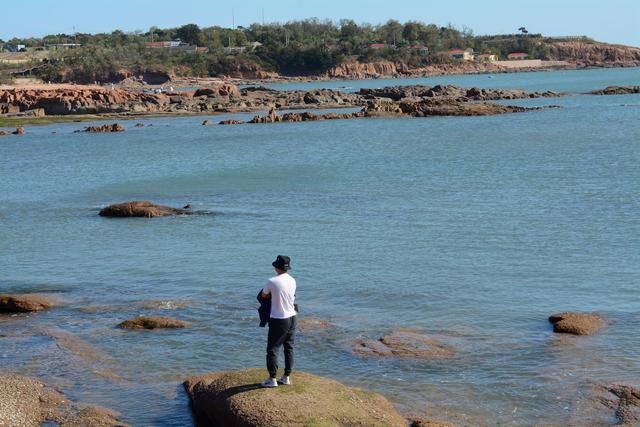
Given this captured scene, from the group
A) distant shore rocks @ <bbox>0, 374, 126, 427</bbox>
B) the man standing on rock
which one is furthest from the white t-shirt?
distant shore rocks @ <bbox>0, 374, 126, 427</bbox>

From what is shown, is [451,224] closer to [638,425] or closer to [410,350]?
[410,350]

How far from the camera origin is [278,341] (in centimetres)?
1154

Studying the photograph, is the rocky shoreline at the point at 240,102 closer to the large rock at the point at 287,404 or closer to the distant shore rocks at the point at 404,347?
the distant shore rocks at the point at 404,347

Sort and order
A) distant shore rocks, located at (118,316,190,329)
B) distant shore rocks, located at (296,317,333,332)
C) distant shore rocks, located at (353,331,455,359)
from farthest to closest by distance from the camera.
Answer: distant shore rocks, located at (118,316,190,329) < distant shore rocks, located at (296,317,333,332) < distant shore rocks, located at (353,331,455,359)

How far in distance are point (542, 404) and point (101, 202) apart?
25189mm

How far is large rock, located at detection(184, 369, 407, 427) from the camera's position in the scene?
1073 cm

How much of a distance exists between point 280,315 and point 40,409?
3.72 metres

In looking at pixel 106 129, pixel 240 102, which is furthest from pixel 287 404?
pixel 240 102

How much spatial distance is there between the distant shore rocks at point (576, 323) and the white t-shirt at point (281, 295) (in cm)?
641

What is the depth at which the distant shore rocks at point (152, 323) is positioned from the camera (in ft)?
55.4

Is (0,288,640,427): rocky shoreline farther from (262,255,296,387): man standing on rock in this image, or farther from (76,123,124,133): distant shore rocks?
(76,123,124,133): distant shore rocks

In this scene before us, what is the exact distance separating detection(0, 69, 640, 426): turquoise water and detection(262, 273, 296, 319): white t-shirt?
84.2 inches

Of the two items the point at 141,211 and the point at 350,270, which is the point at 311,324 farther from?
the point at 141,211

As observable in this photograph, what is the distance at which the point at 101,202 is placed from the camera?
3491cm
